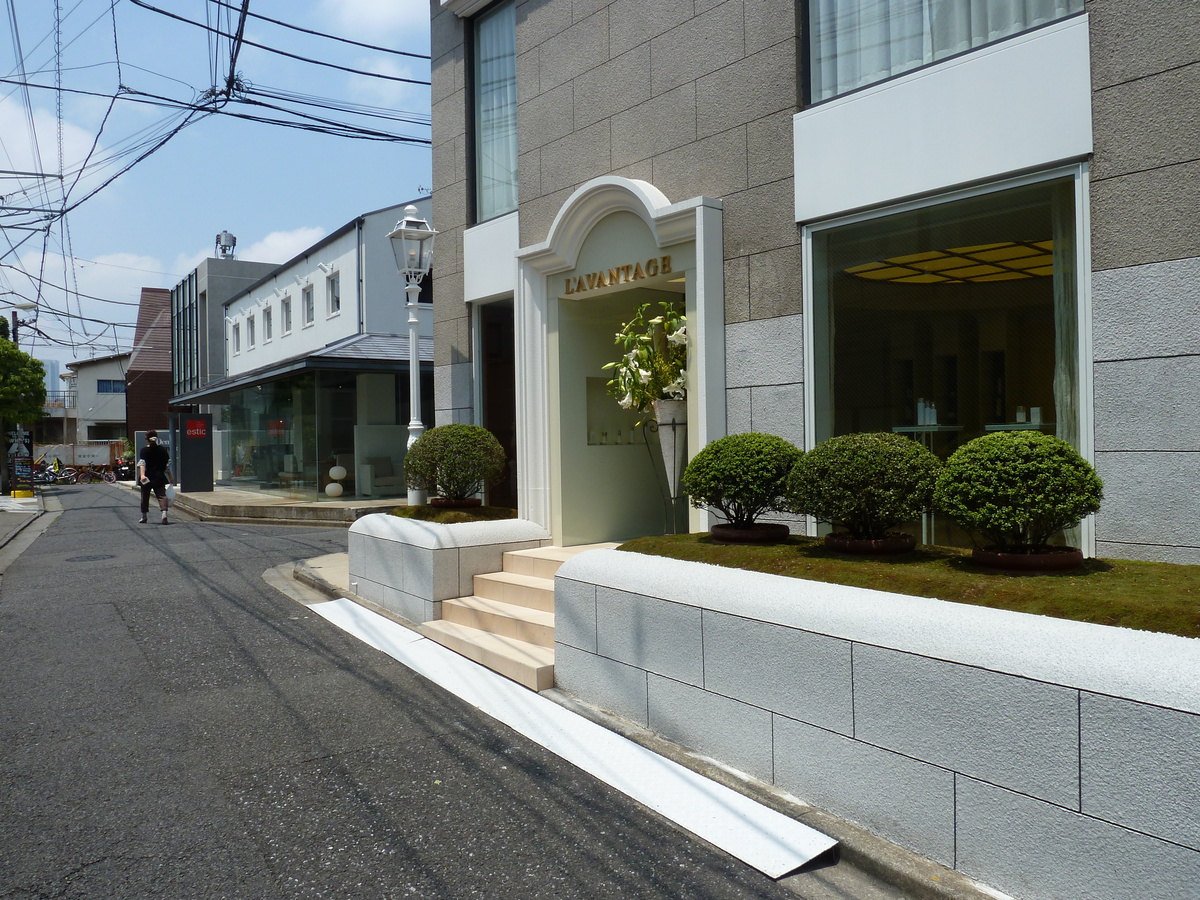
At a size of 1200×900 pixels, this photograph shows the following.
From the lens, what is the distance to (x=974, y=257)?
5547 mm

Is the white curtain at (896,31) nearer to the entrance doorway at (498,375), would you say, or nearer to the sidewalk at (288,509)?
the entrance doorway at (498,375)

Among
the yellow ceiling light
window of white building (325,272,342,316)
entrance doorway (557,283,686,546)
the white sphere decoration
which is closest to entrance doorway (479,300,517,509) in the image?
entrance doorway (557,283,686,546)

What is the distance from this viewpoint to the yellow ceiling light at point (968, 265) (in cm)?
524

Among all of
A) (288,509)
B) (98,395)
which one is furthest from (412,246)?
(98,395)

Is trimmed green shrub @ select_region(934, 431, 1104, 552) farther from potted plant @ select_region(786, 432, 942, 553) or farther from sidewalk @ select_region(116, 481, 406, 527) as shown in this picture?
sidewalk @ select_region(116, 481, 406, 527)

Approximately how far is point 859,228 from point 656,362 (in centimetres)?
201

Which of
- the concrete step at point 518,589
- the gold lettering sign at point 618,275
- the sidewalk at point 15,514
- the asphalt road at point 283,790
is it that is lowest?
the asphalt road at point 283,790

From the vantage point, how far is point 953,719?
329cm

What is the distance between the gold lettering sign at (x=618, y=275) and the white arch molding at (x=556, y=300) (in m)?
0.15

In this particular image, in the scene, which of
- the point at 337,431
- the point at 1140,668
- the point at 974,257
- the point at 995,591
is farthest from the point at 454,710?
the point at 337,431

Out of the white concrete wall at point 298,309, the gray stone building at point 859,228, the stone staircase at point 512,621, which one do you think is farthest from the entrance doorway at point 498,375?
the white concrete wall at point 298,309

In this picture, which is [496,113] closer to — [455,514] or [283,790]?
[455,514]

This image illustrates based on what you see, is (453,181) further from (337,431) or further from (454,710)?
(337,431)

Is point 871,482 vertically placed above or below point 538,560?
above
